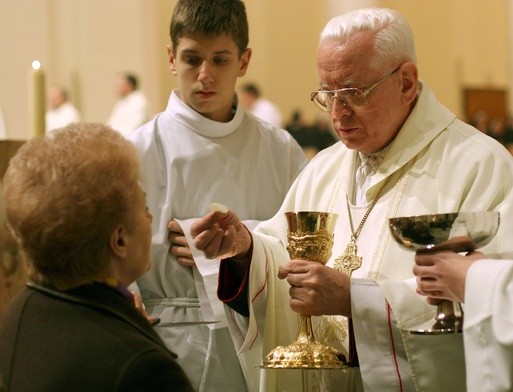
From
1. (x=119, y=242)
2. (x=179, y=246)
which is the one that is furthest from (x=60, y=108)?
(x=119, y=242)

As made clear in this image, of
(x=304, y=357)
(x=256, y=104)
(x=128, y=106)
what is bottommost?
(x=256, y=104)

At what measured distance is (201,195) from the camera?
171 inches

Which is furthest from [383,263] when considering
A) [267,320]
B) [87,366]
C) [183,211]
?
[87,366]

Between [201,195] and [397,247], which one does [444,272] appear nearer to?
[397,247]

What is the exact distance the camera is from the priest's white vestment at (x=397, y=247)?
3.55 metres

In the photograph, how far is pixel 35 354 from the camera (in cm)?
247

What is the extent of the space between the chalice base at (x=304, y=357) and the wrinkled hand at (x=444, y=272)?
530mm

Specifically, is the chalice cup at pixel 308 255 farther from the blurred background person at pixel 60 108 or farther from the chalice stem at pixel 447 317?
the blurred background person at pixel 60 108

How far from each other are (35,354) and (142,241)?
0.40 m

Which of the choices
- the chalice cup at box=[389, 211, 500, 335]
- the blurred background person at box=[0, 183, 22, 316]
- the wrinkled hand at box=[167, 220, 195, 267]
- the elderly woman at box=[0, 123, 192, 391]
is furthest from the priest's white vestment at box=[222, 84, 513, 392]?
the elderly woman at box=[0, 123, 192, 391]

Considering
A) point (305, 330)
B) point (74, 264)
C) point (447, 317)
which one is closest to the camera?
point (74, 264)

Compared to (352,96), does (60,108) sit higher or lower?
lower

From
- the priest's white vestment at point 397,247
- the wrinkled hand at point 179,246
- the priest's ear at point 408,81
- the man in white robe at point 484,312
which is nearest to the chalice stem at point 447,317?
the man in white robe at point 484,312

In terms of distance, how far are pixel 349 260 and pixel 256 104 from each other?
1277cm
